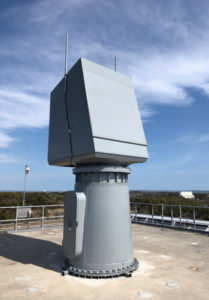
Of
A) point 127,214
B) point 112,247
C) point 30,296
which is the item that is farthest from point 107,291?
point 127,214

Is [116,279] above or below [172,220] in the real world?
below

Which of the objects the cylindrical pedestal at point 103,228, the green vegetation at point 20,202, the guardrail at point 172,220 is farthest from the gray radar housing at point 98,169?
the green vegetation at point 20,202

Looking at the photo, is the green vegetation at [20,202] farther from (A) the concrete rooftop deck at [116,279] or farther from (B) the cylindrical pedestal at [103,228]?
(B) the cylindrical pedestal at [103,228]

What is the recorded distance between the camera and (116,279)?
518 centimetres

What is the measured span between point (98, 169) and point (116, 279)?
2.43 meters

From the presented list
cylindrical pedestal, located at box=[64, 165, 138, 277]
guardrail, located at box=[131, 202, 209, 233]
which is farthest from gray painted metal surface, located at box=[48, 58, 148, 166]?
guardrail, located at box=[131, 202, 209, 233]

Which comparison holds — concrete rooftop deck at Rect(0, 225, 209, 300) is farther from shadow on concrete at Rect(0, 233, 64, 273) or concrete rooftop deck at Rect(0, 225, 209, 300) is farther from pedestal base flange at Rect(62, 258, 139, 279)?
pedestal base flange at Rect(62, 258, 139, 279)

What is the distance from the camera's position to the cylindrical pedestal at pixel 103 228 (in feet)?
17.7

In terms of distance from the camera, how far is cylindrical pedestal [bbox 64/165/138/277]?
5402mm

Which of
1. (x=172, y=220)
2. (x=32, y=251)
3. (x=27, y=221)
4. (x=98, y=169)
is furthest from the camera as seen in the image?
(x=27, y=221)

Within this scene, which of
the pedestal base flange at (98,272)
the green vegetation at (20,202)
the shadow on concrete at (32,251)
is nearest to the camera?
the pedestal base flange at (98,272)

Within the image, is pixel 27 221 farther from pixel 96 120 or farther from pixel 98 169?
pixel 96 120

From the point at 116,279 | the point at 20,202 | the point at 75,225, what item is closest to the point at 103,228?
the point at 75,225

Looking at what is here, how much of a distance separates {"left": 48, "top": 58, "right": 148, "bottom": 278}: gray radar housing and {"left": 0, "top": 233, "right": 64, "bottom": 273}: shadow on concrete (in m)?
0.73
